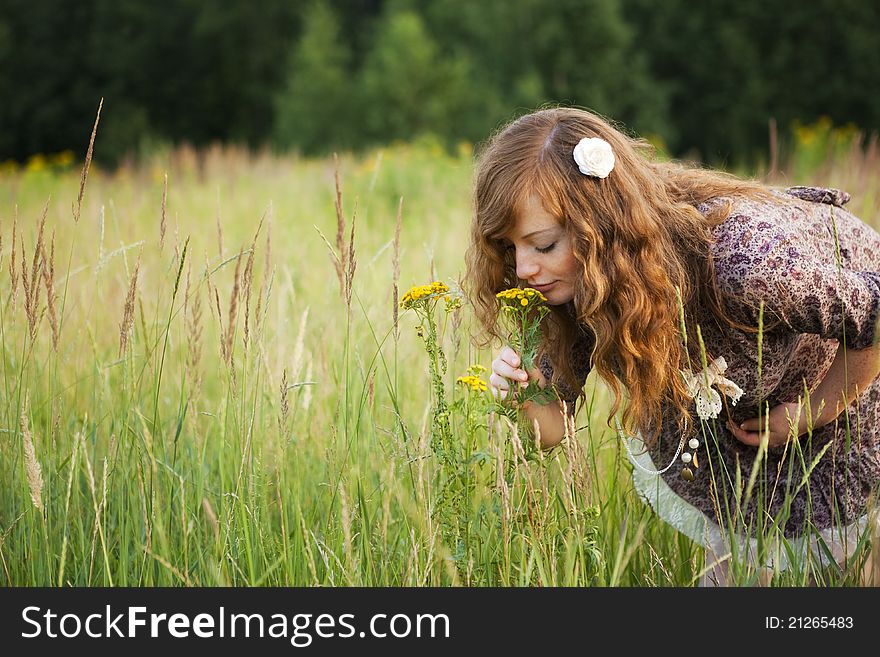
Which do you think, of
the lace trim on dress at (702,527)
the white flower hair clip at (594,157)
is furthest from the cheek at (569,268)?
the lace trim on dress at (702,527)

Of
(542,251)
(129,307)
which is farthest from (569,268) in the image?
(129,307)

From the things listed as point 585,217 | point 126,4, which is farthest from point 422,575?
point 126,4

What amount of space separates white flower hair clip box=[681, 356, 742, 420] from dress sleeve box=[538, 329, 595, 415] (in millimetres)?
213

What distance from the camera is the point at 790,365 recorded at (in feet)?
6.33

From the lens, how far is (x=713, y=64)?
14070 millimetres

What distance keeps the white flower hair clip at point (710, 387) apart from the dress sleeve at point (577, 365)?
0.21 metres

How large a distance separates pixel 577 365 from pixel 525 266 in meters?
0.35

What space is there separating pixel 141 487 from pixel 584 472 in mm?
862

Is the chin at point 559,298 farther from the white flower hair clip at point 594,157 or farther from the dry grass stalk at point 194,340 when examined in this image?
the dry grass stalk at point 194,340

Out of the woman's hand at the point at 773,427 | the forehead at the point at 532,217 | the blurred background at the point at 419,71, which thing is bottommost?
the woman's hand at the point at 773,427

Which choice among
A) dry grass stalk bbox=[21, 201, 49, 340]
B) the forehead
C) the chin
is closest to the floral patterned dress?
the chin

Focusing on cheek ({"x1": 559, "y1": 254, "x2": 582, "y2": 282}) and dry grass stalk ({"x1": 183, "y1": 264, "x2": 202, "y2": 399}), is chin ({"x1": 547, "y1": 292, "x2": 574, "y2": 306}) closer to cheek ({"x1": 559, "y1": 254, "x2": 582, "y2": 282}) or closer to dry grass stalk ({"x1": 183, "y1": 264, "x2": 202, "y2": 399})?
cheek ({"x1": 559, "y1": 254, "x2": 582, "y2": 282})

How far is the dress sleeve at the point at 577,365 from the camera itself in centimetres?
187
